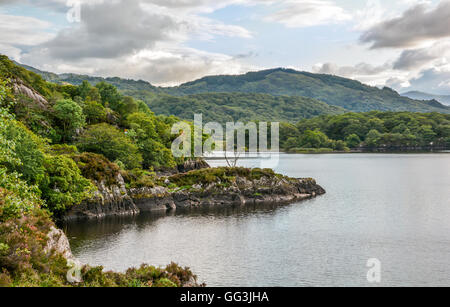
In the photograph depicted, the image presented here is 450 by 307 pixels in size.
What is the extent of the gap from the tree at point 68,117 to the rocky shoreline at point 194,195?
2684 centimetres

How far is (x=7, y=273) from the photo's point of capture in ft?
61.3

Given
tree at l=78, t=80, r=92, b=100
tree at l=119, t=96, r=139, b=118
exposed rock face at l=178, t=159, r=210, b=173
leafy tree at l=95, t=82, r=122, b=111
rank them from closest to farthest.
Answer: exposed rock face at l=178, t=159, r=210, b=173
tree at l=78, t=80, r=92, b=100
tree at l=119, t=96, r=139, b=118
leafy tree at l=95, t=82, r=122, b=111

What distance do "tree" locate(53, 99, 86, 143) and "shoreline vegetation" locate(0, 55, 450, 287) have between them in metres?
0.20

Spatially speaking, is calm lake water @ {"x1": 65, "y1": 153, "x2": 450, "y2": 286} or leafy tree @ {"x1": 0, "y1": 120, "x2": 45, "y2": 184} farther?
leafy tree @ {"x1": 0, "y1": 120, "x2": 45, "y2": 184}

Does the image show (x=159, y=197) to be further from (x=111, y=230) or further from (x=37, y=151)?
(x=37, y=151)

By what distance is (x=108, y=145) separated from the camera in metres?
81.1

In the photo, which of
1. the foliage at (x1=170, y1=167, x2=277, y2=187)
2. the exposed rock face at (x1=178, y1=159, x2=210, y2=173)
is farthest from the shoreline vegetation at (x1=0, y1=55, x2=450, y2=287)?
the exposed rock face at (x1=178, y1=159, x2=210, y2=173)

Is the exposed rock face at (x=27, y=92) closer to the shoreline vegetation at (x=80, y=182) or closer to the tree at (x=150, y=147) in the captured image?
the shoreline vegetation at (x=80, y=182)

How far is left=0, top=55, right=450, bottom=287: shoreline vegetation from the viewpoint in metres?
21.8

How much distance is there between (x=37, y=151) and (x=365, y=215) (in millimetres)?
48841

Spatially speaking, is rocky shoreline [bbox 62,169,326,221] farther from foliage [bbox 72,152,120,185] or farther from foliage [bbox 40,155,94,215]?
foliage [bbox 40,155,94,215]

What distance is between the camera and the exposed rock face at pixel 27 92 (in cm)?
7981

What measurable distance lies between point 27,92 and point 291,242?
65.3m

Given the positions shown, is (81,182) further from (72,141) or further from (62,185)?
(72,141)
